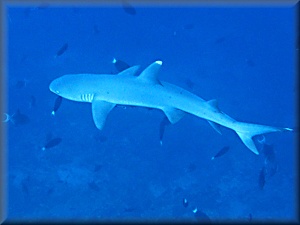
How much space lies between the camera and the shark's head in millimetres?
5766

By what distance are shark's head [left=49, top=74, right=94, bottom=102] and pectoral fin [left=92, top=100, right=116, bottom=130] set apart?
0.17 m

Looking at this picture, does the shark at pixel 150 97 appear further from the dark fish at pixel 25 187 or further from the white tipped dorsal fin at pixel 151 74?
the dark fish at pixel 25 187

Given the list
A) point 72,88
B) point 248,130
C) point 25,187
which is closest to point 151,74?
point 72,88

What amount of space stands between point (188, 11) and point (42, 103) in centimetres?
2497

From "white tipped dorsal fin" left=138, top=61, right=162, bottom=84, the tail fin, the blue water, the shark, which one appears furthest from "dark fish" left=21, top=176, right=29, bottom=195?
the tail fin

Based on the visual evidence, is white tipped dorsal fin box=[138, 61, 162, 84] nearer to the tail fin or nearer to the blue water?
the tail fin

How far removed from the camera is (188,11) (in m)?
36.9

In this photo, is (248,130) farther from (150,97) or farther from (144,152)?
(144,152)

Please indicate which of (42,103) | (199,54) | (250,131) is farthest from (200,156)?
(199,54)

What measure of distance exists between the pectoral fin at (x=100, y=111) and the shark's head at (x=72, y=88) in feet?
0.56

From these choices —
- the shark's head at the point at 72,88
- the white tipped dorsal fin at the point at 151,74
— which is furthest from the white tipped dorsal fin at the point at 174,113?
the shark's head at the point at 72,88

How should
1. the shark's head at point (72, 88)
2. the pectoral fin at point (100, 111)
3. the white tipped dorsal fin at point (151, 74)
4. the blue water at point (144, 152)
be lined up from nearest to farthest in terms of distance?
the white tipped dorsal fin at point (151, 74) < the pectoral fin at point (100, 111) < the shark's head at point (72, 88) < the blue water at point (144, 152)

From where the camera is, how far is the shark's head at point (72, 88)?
5766 millimetres

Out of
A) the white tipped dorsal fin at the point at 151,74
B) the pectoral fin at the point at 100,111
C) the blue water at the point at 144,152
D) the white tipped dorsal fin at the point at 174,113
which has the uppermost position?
the white tipped dorsal fin at the point at 151,74
